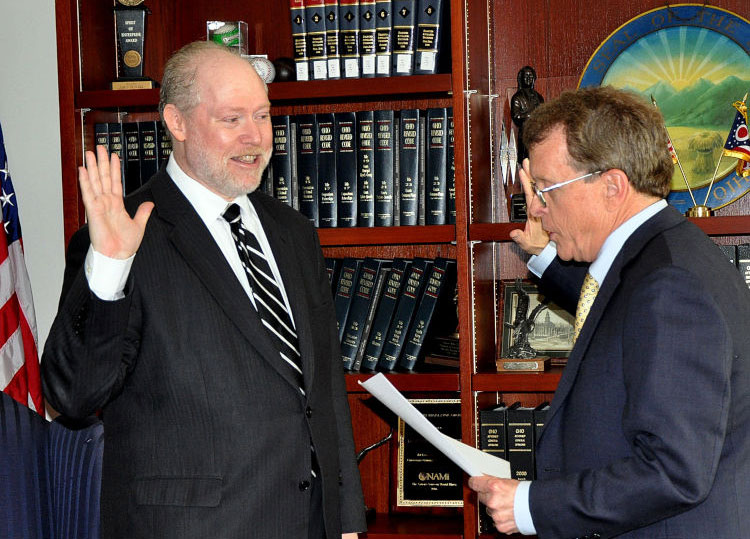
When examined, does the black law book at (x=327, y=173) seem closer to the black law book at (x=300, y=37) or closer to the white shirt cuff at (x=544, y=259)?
the black law book at (x=300, y=37)

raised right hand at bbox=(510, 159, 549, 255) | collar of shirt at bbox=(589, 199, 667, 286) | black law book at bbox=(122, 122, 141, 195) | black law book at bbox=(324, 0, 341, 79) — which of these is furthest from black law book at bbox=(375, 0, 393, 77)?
collar of shirt at bbox=(589, 199, 667, 286)

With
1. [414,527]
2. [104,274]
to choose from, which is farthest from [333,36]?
[414,527]

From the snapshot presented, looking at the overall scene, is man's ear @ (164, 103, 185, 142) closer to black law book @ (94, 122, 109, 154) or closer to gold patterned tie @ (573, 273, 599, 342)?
black law book @ (94, 122, 109, 154)

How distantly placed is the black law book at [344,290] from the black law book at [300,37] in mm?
609

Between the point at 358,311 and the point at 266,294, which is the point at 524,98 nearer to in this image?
the point at 358,311

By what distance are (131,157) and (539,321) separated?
1.43 m

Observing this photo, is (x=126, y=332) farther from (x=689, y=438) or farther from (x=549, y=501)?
(x=689, y=438)

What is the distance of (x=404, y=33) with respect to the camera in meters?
2.70

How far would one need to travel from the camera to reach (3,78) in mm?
3355

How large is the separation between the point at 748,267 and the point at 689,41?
78 centimetres

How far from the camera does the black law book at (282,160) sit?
2836 mm

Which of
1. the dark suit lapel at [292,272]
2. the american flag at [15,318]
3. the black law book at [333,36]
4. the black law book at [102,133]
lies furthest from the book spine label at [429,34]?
the american flag at [15,318]

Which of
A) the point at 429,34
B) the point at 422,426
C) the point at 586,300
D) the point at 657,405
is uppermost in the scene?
the point at 429,34

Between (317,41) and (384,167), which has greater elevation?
(317,41)
